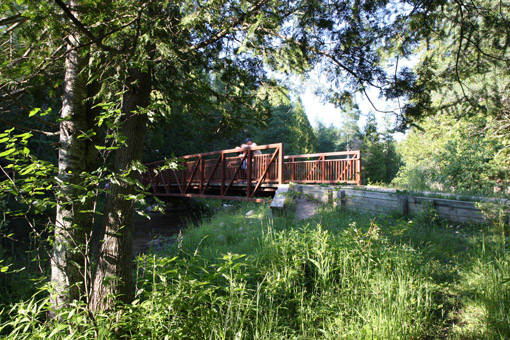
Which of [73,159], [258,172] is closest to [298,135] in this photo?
[258,172]

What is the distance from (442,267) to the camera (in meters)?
3.18

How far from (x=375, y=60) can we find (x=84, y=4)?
2875 mm

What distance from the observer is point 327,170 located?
10602 mm

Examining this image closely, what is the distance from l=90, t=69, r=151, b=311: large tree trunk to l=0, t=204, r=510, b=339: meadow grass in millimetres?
136

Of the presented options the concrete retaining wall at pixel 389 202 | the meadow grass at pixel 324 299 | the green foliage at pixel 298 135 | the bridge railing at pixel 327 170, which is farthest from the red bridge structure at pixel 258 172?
the green foliage at pixel 298 135

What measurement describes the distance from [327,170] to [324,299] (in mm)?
8432

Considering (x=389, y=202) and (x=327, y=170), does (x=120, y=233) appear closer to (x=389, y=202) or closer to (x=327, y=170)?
(x=389, y=202)

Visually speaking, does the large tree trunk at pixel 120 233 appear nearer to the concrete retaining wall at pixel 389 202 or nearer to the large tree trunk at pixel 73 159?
the large tree trunk at pixel 73 159

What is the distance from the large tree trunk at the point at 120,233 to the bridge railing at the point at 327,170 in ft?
26.7

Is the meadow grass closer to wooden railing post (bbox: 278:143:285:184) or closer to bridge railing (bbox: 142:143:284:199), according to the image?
wooden railing post (bbox: 278:143:285:184)

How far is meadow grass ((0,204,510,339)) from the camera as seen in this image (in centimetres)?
189

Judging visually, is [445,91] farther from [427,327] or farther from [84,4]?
[84,4]

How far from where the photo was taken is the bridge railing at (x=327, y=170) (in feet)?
32.7

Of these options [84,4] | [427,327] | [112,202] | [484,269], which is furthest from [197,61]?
[484,269]
